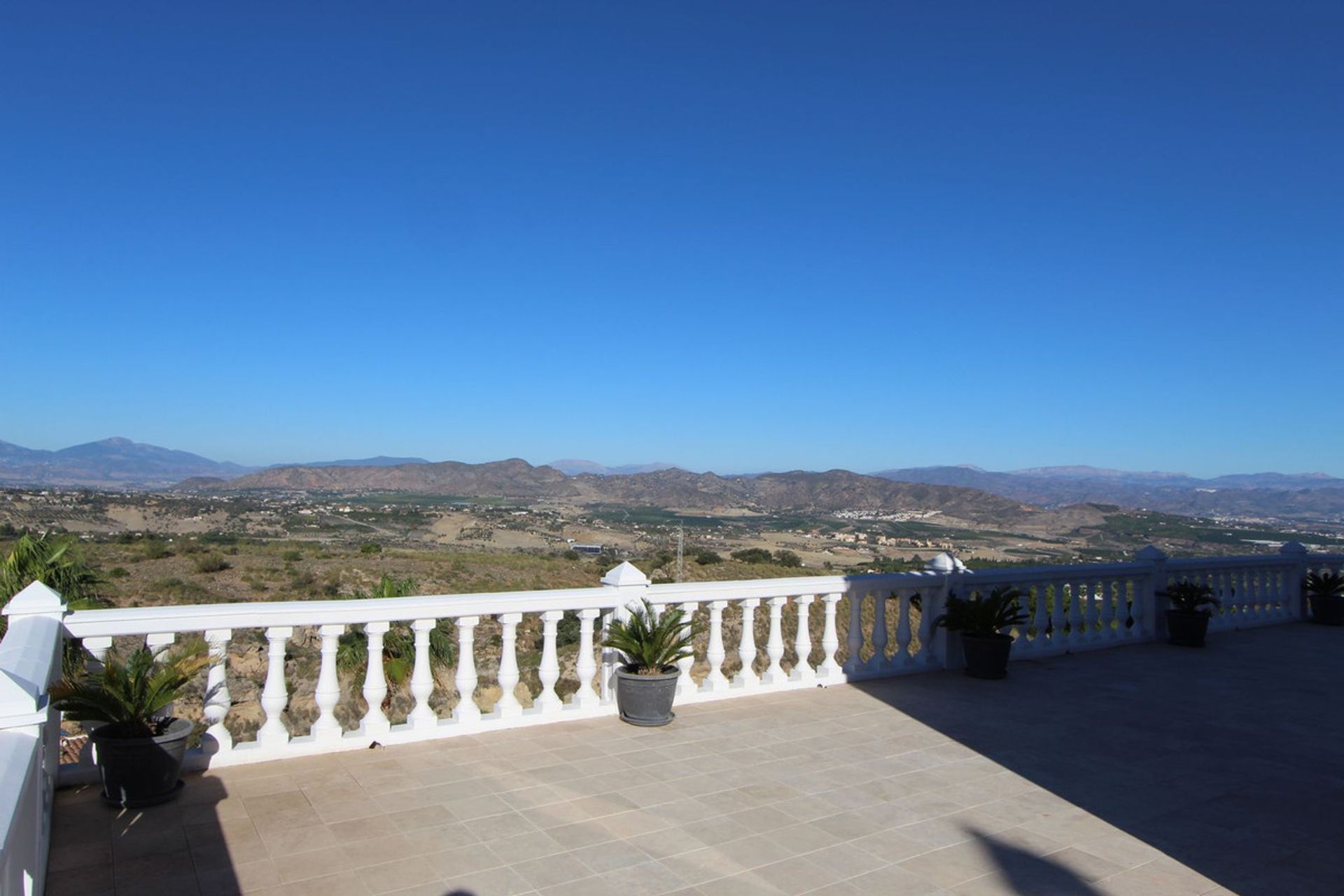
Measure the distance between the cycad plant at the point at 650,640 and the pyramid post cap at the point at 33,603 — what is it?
3.32 metres

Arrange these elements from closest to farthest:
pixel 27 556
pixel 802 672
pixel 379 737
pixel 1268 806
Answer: pixel 1268 806, pixel 379 737, pixel 802 672, pixel 27 556

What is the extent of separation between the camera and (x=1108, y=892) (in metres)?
3.57

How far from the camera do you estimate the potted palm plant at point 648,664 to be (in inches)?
233

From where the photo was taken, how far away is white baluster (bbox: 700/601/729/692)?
21.9ft

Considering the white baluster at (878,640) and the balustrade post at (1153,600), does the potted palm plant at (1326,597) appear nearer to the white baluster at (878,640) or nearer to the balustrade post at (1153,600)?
the balustrade post at (1153,600)

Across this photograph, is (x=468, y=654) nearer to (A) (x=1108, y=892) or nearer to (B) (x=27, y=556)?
(A) (x=1108, y=892)

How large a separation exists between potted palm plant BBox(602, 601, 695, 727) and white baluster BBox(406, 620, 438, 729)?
1294 mm

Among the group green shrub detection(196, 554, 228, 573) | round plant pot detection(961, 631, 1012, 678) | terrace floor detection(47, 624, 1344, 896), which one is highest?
round plant pot detection(961, 631, 1012, 678)

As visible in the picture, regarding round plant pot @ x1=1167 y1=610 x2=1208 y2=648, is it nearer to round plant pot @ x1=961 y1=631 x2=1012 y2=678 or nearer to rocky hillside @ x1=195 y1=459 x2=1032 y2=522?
round plant pot @ x1=961 y1=631 x2=1012 y2=678

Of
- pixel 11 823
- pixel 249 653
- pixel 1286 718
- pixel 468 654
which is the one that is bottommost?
pixel 249 653

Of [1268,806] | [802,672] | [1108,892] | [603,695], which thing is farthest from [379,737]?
[1268,806]

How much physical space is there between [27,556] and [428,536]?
120 feet

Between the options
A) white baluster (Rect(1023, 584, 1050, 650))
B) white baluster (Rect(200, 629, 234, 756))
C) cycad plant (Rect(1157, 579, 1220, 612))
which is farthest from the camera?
cycad plant (Rect(1157, 579, 1220, 612))

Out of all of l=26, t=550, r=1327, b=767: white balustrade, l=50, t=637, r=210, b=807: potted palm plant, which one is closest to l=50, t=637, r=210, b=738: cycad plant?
l=50, t=637, r=210, b=807: potted palm plant
